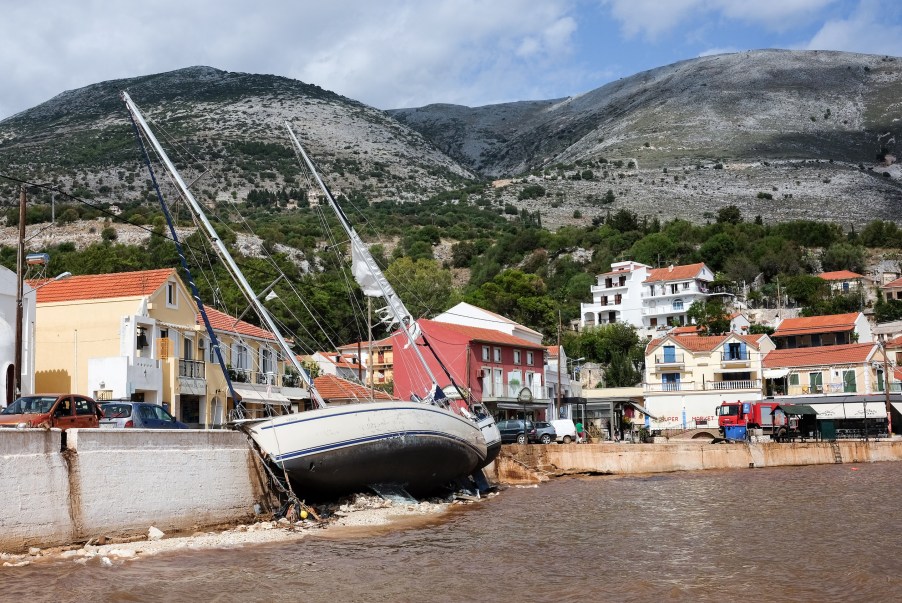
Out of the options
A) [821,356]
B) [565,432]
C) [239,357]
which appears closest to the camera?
[239,357]

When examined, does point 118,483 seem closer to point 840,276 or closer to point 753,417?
point 753,417

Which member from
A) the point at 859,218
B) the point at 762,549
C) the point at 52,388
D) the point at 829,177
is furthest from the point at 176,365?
the point at 829,177

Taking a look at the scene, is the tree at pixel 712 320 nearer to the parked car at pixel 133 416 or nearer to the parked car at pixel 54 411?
the parked car at pixel 133 416

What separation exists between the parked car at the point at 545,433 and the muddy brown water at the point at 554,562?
17718 mm

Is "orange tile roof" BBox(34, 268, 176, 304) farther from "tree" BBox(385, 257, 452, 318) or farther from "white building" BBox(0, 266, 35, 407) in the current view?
"tree" BBox(385, 257, 452, 318)

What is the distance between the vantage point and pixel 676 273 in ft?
373

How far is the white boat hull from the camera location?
78.8 ft

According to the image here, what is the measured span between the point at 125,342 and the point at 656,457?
2462cm

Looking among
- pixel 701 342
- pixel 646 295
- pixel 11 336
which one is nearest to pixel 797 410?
pixel 701 342

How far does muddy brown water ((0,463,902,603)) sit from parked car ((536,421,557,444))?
17.7 metres

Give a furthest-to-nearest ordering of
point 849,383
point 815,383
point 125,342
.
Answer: point 815,383, point 849,383, point 125,342

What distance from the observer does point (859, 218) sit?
557 feet

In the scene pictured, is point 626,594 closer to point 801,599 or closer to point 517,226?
point 801,599

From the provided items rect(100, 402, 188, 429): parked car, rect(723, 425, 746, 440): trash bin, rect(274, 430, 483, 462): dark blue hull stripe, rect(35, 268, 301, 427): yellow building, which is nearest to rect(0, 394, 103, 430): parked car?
rect(100, 402, 188, 429): parked car
